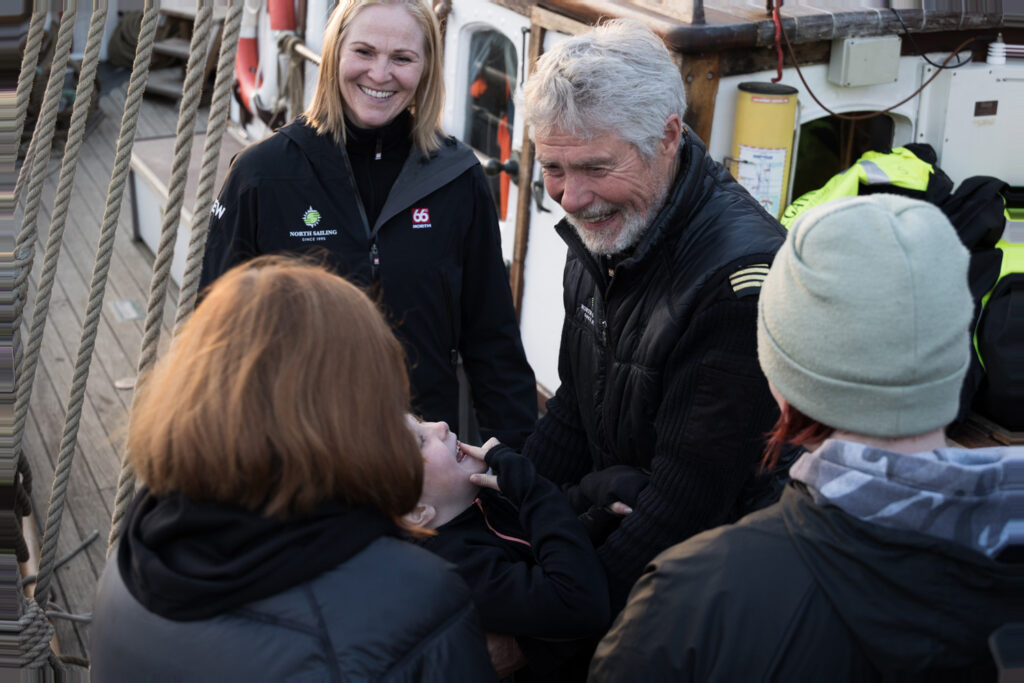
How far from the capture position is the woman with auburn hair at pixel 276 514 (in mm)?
1175

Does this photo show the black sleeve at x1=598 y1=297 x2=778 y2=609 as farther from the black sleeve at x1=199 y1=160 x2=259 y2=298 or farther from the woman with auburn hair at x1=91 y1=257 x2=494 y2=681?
the black sleeve at x1=199 y1=160 x2=259 y2=298

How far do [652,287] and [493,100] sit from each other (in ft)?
11.1

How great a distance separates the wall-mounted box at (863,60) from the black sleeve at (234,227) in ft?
7.92

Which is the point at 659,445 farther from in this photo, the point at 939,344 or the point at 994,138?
the point at 994,138

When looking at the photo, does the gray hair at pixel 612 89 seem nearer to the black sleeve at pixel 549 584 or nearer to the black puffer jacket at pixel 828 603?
the black sleeve at pixel 549 584

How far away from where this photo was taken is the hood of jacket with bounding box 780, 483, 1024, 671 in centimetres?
108

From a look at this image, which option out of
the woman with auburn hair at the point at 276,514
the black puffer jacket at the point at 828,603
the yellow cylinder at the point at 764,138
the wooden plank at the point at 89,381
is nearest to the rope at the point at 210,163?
the woman with auburn hair at the point at 276,514

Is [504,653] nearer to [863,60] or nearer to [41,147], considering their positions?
[41,147]

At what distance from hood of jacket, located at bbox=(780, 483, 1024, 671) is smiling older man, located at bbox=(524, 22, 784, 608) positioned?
637 mm

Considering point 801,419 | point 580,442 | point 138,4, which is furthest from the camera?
point 138,4

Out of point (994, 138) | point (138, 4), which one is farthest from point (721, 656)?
point (138, 4)

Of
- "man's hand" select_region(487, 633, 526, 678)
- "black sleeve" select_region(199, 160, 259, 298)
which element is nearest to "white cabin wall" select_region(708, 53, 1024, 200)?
"black sleeve" select_region(199, 160, 259, 298)

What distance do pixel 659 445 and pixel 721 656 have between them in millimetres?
688

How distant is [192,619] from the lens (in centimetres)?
119
